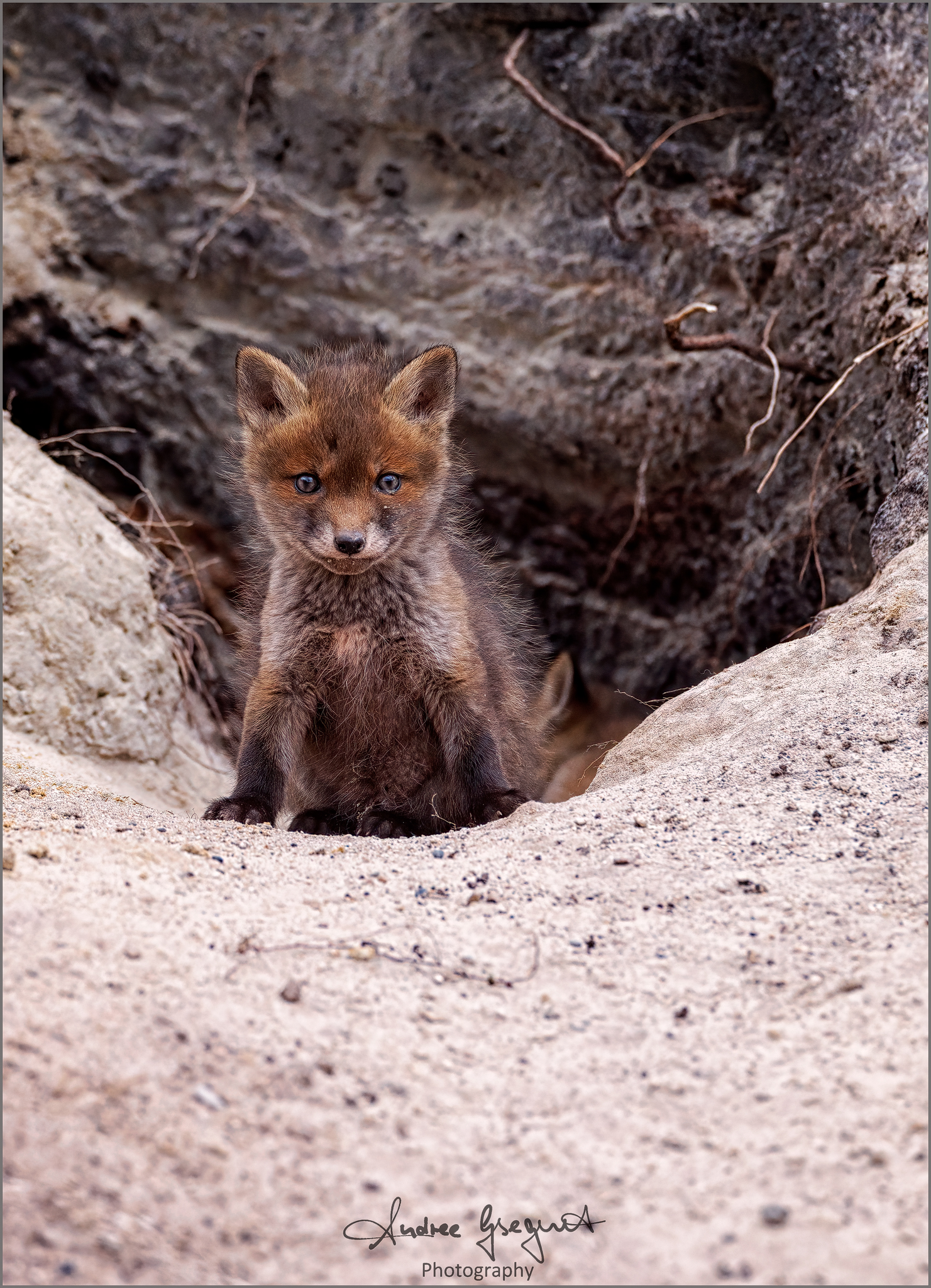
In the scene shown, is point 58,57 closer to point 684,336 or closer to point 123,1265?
point 684,336

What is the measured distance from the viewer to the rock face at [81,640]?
4.16 meters

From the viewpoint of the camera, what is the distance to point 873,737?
2.53 metres

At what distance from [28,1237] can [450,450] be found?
291cm

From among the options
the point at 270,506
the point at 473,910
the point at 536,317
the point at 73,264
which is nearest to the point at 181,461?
the point at 73,264

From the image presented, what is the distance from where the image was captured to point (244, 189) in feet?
16.7

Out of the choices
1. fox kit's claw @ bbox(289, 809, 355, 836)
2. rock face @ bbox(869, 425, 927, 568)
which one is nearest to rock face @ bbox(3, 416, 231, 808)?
fox kit's claw @ bbox(289, 809, 355, 836)

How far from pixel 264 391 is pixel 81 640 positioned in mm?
1462

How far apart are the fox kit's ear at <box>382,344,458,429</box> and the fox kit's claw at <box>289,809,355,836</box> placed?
133cm

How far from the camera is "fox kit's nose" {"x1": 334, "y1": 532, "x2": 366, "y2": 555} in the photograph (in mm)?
3088

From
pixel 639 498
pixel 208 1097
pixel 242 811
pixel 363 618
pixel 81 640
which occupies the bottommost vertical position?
pixel 208 1097

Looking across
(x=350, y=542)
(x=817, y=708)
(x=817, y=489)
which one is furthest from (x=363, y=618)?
(x=817, y=489)
